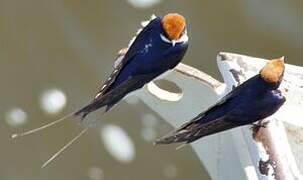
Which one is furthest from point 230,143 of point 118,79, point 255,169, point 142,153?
point 142,153

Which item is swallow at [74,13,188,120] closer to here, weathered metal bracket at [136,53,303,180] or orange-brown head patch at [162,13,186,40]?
orange-brown head patch at [162,13,186,40]

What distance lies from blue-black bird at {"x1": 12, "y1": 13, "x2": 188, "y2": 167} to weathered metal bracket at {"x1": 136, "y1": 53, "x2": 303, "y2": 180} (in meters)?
0.17

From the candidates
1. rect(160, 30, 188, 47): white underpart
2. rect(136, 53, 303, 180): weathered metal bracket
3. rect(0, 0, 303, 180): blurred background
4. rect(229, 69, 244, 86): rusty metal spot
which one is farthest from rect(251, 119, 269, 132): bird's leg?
rect(0, 0, 303, 180): blurred background

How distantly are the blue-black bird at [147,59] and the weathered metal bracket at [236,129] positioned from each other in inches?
6.6

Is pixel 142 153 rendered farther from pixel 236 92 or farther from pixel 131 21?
pixel 236 92

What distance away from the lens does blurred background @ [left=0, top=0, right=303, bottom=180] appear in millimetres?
3361

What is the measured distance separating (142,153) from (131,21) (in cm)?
55

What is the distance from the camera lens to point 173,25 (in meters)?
2.16

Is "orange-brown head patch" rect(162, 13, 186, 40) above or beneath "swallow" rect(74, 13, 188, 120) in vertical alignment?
above

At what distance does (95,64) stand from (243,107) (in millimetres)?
1460

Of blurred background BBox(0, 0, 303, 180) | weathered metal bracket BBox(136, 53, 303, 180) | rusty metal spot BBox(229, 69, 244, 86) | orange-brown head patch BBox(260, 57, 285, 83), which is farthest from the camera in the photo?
blurred background BBox(0, 0, 303, 180)

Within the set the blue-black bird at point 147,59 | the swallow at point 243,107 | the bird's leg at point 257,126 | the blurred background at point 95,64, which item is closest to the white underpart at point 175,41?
the blue-black bird at point 147,59

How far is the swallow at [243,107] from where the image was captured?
2146 mm

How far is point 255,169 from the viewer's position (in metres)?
2.27
